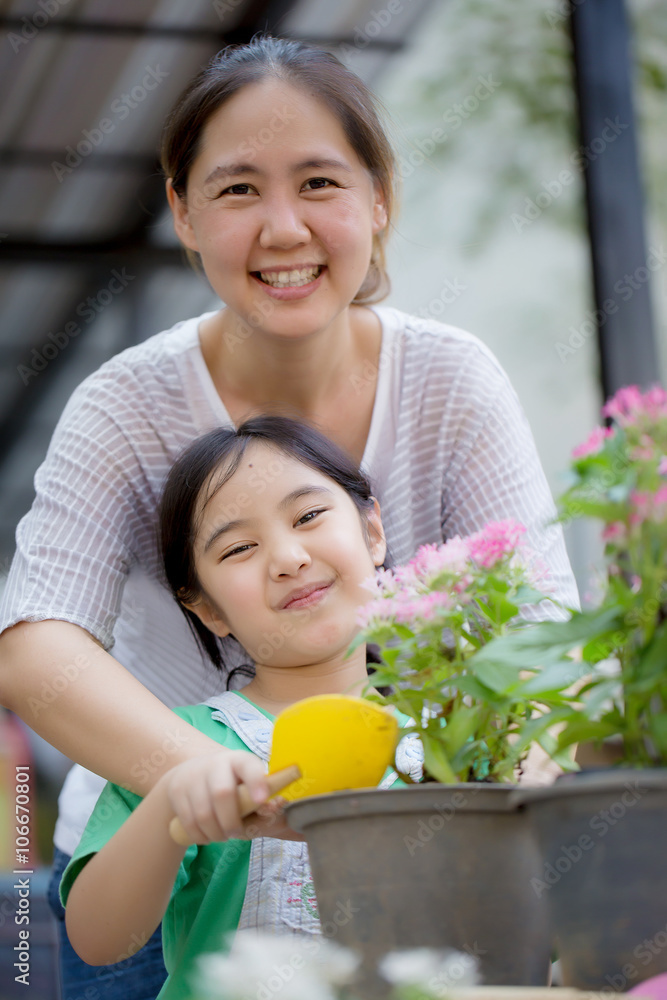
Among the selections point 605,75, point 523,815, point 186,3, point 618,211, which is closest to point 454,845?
point 523,815

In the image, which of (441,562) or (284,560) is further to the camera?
(284,560)

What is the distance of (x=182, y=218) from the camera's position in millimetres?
1411

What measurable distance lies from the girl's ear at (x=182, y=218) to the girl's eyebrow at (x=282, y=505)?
0.42 meters

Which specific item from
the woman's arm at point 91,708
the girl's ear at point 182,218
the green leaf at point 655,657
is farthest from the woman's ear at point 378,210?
the green leaf at point 655,657

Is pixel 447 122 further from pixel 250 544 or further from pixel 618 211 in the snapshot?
pixel 250 544

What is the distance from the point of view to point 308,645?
1100 mm

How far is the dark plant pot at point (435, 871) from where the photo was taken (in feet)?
1.98

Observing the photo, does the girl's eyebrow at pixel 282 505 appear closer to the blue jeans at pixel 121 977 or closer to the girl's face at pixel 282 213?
the girl's face at pixel 282 213

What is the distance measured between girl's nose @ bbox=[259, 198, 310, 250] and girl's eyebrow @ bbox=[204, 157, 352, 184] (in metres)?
0.04

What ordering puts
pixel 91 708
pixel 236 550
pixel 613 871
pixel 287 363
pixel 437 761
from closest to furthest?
1. pixel 613 871
2. pixel 437 761
3. pixel 91 708
4. pixel 236 550
5. pixel 287 363

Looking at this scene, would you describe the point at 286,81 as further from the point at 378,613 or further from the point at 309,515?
the point at 378,613

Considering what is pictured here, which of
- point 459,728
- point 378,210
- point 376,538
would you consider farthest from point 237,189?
point 459,728

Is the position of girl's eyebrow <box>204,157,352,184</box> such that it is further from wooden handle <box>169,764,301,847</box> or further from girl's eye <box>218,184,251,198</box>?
wooden handle <box>169,764,301,847</box>

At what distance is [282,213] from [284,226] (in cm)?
2
